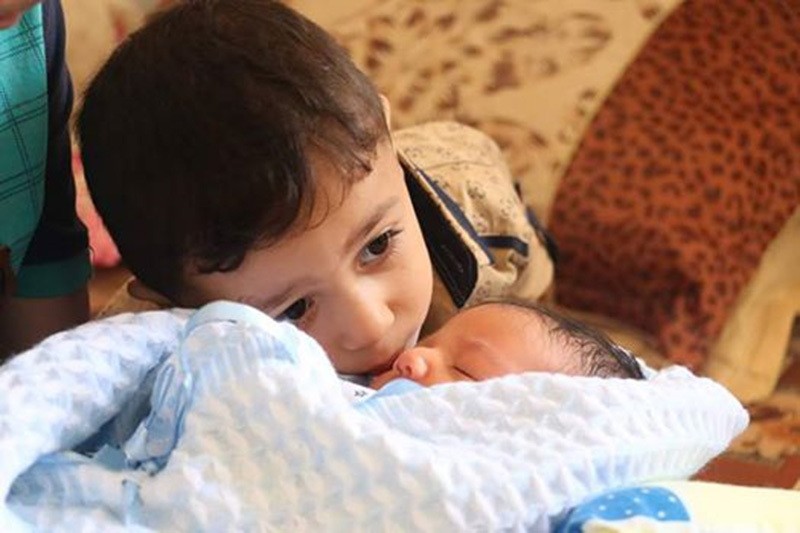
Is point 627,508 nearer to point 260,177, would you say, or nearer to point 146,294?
point 260,177

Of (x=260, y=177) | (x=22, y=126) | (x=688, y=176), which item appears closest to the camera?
(x=260, y=177)

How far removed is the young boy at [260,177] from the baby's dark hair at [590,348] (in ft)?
0.40

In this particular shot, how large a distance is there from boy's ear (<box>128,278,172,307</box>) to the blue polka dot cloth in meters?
0.47

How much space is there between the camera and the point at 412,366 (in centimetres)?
96

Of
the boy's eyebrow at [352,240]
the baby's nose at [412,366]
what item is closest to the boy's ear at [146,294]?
the boy's eyebrow at [352,240]

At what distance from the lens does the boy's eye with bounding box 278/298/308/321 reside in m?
0.99

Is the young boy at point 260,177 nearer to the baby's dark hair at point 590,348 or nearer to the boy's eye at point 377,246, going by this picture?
the boy's eye at point 377,246

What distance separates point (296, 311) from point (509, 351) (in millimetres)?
165

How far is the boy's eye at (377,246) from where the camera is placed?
1.01 metres

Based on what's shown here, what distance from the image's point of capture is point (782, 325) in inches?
60.5

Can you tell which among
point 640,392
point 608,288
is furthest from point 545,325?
point 608,288

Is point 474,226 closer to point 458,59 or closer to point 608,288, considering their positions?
point 608,288

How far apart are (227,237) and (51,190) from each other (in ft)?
0.98

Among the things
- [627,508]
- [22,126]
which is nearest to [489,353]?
[627,508]
